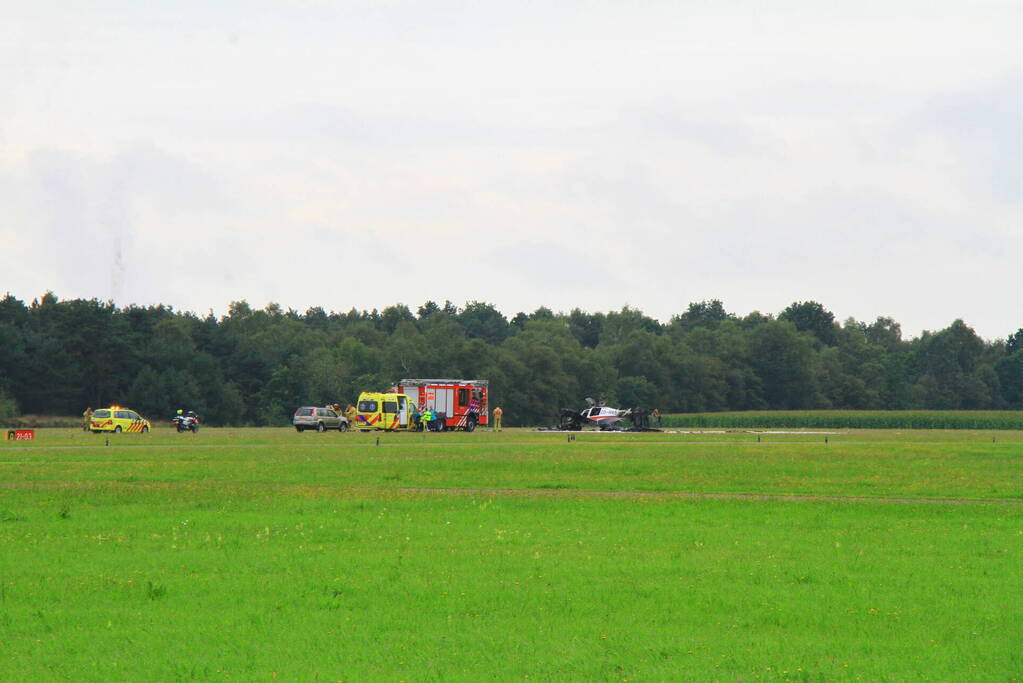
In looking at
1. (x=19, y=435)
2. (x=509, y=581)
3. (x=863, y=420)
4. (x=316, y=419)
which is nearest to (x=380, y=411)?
(x=316, y=419)

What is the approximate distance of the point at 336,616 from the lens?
1266 centimetres

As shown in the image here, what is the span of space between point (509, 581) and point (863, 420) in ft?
318

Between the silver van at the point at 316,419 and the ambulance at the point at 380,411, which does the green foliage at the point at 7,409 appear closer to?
the silver van at the point at 316,419

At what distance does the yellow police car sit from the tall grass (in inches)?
1941

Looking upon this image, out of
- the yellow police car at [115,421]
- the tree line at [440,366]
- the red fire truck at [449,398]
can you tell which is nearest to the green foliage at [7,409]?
the tree line at [440,366]

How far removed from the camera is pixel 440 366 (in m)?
138

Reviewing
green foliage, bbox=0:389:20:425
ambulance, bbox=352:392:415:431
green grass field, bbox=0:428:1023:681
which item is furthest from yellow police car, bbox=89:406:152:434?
green grass field, bbox=0:428:1023:681

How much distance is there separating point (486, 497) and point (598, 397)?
122 metres

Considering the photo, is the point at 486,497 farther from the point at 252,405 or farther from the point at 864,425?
the point at 252,405

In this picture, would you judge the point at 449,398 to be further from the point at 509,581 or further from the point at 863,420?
the point at 509,581

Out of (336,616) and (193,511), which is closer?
(336,616)

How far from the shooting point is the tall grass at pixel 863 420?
104312 millimetres

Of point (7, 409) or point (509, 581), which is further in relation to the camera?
point (7, 409)

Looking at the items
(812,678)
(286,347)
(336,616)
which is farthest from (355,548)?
(286,347)
